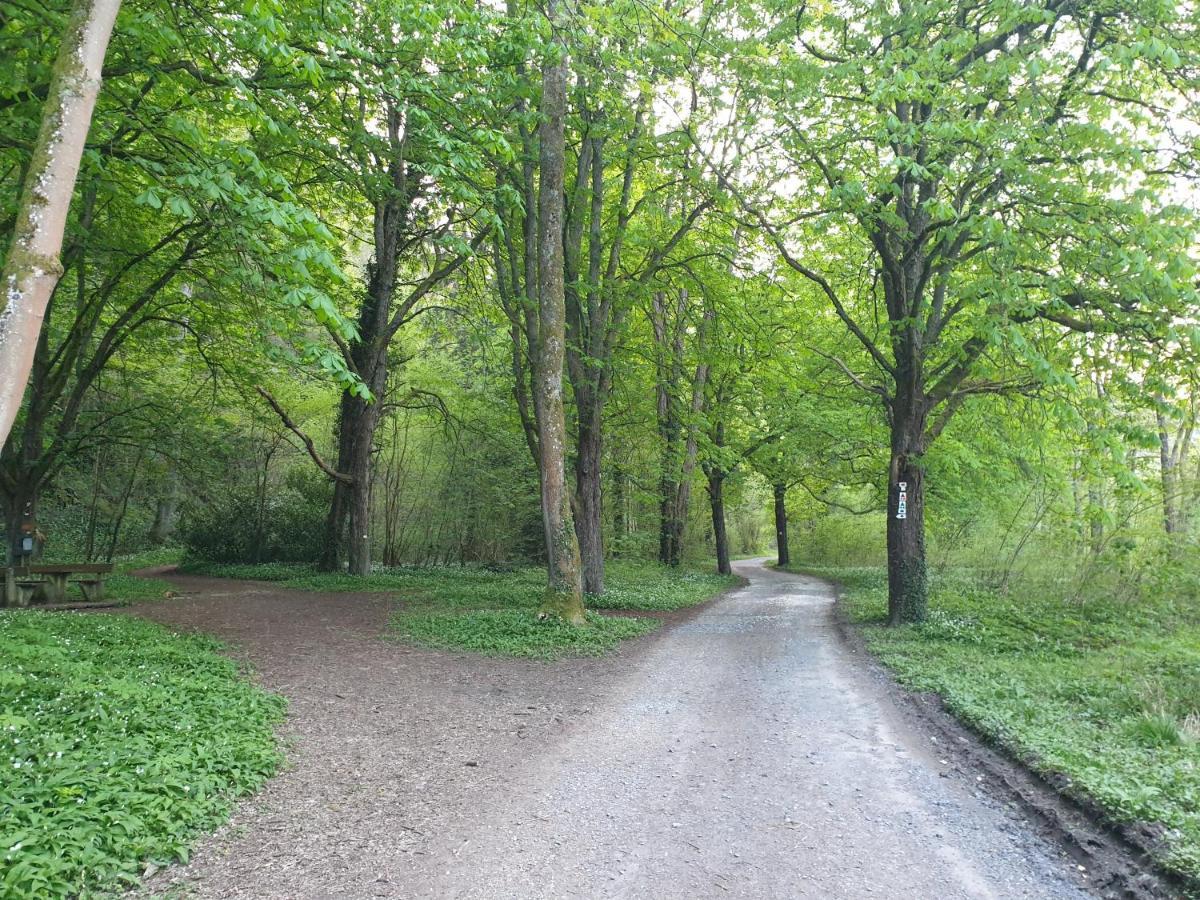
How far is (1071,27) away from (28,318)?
11.5 m

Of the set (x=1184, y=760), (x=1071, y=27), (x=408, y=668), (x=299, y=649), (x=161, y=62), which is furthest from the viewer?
(x=1071, y=27)

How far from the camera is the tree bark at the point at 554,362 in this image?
382 inches

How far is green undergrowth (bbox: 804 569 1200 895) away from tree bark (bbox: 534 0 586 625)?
4.33 metres

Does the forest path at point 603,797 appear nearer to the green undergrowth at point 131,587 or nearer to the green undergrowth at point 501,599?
the green undergrowth at point 501,599

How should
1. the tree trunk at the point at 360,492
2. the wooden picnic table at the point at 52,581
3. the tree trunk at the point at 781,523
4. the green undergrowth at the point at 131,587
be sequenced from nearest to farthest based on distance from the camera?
the wooden picnic table at the point at 52,581
the green undergrowth at the point at 131,587
the tree trunk at the point at 360,492
the tree trunk at the point at 781,523

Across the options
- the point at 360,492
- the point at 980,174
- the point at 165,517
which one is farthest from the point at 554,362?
the point at 165,517

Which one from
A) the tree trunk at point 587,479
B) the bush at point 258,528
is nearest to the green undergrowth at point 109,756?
the tree trunk at point 587,479

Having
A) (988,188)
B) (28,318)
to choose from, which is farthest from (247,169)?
(988,188)

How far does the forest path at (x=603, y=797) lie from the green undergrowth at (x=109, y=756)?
216 millimetres

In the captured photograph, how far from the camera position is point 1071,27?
8.70m

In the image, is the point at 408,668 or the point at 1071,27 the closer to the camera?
the point at 408,668

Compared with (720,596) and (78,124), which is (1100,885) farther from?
(720,596)

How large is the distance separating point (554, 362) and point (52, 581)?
26.8 feet

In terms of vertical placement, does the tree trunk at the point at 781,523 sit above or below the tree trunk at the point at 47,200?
below
